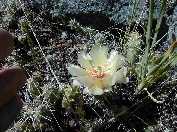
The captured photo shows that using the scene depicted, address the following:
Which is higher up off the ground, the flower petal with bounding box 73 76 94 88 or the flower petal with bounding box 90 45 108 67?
the flower petal with bounding box 90 45 108 67

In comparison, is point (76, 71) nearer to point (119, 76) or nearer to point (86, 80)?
point (86, 80)

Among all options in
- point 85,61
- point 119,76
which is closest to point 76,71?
point 85,61

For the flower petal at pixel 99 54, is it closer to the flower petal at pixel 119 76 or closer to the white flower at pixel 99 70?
the white flower at pixel 99 70

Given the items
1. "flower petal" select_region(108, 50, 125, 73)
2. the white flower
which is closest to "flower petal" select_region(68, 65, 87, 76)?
the white flower

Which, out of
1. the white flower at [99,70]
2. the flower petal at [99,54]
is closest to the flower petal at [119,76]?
the white flower at [99,70]

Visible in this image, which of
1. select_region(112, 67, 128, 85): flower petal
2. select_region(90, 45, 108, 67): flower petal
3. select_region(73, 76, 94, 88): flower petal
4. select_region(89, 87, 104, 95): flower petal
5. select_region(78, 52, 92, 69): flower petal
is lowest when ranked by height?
select_region(89, 87, 104, 95): flower petal

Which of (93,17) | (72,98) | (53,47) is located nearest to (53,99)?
(72,98)

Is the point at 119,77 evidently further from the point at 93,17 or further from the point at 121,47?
the point at 93,17

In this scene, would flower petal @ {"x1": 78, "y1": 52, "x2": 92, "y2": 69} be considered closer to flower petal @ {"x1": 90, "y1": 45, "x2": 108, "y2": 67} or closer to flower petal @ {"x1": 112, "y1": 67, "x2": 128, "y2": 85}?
flower petal @ {"x1": 90, "y1": 45, "x2": 108, "y2": 67}
